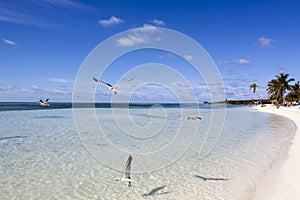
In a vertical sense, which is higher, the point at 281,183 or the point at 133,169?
the point at 281,183

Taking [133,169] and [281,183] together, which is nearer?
[281,183]

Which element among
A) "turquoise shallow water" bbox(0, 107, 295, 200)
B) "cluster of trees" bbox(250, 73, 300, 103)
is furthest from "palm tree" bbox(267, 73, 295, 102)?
"turquoise shallow water" bbox(0, 107, 295, 200)

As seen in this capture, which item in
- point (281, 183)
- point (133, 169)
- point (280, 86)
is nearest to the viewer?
point (281, 183)

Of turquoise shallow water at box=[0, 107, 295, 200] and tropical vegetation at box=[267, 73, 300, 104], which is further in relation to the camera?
tropical vegetation at box=[267, 73, 300, 104]

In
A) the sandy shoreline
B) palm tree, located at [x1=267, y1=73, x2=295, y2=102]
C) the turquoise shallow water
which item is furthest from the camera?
palm tree, located at [x1=267, y1=73, x2=295, y2=102]

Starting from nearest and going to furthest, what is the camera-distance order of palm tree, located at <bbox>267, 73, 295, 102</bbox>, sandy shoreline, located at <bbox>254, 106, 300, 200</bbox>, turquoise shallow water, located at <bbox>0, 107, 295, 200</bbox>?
sandy shoreline, located at <bbox>254, 106, 300, 200</bbox>
turquoise shallow water, located at <bbox>0, 107, 295, 200</bbox>
palm tree, located at <bbox>267, 73, 295, 102</bbox>

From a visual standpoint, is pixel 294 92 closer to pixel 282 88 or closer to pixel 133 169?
pixel 282 88

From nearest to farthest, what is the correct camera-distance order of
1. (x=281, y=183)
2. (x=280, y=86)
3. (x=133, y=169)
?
1. (x=281, y=183)
2. (x=133, y=169)
3. (x=280, y=86)

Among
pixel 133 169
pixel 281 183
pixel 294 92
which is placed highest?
pixel 294 92

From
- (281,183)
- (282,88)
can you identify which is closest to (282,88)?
Result: (282,88)

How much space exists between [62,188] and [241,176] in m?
5.80

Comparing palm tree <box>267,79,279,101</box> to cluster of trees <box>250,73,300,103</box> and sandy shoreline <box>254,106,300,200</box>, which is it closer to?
cluster of trees <box>250,73,300,103</box>

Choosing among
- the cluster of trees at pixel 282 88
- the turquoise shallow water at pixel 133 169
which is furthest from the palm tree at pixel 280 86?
the turquoise shallow water at pixel 133 169

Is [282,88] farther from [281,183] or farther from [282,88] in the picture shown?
[281,183]
